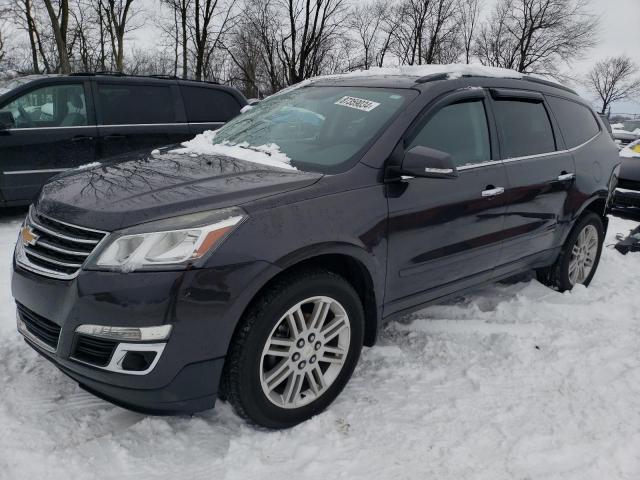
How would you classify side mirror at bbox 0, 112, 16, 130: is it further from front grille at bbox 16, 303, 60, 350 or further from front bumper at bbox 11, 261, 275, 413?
front bumper at bbox 11, 261, 275, 413

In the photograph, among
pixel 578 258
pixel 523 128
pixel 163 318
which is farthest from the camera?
pixel 578 258

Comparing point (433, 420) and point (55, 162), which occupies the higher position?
point (55, 162)

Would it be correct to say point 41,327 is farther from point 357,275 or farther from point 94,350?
point 357,275

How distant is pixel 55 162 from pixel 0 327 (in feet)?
10.8

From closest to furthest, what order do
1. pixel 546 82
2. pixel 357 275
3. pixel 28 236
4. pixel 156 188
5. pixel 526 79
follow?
pixel 156 188, pixel 28 236, pixel 357 275, pixel 526 79, pixel 546 82

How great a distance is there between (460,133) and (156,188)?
188cm

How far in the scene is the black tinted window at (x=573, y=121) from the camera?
4098 mm

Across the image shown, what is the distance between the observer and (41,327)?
7.55 ft

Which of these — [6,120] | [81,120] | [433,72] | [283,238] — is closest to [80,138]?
[81,120]

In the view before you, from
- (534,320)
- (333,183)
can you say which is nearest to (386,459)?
(333,183)

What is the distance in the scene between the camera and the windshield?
9.14 ft

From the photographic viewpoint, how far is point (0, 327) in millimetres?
3199

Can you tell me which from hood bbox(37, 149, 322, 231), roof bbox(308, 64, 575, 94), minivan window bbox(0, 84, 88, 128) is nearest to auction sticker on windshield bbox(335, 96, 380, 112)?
roof bbox(308, 64, 575, 94)

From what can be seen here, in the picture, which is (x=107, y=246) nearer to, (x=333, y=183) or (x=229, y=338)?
(x=229, y=338)
